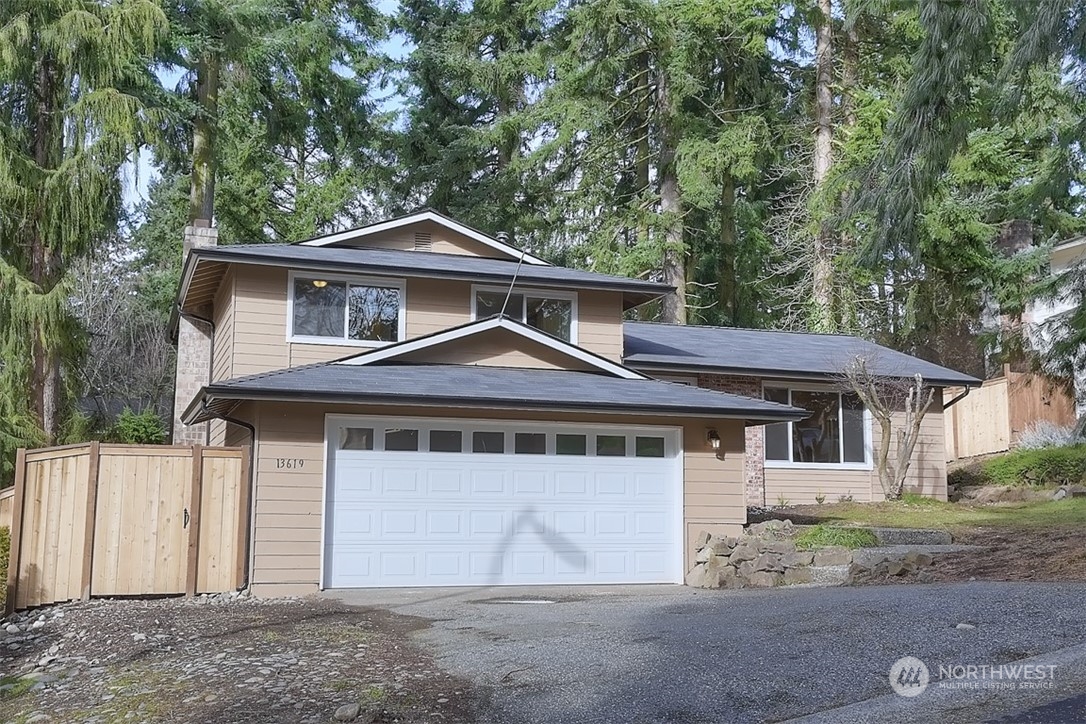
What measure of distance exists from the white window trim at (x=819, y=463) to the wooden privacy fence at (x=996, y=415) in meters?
3.32

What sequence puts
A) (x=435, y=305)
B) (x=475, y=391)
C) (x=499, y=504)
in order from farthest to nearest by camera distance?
1. (x=435, y=305)
2. (x=499, y=504)
3. (x=475, y=391)

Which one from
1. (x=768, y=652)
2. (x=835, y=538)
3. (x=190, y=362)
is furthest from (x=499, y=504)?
(x=190, y=362)

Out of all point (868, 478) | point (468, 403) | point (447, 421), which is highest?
point (468, 403)

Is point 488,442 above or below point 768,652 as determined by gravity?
above

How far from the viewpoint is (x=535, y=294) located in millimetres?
17547

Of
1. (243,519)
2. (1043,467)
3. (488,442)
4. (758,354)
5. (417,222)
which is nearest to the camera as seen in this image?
(243,519)

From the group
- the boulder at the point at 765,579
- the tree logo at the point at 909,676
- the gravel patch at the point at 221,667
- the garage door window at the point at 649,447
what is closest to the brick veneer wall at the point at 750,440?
the garage door window at the point at 649,447

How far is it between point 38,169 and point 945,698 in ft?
57.3

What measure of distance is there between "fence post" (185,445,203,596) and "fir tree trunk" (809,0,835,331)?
19260 mm

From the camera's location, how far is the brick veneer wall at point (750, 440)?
20.2m

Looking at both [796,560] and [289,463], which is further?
[796,560]

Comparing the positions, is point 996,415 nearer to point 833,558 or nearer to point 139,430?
point 833,558

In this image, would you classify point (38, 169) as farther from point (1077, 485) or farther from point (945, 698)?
point (1077, 485)

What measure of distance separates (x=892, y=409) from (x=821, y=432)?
5.30 ft
